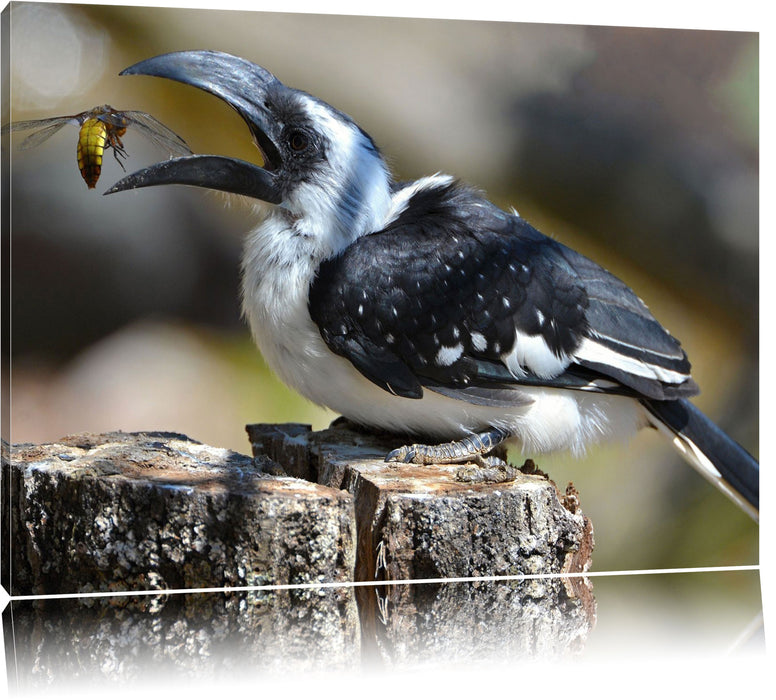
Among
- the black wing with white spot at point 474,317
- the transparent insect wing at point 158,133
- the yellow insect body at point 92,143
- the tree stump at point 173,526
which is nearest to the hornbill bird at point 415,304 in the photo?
the black wing with white spot at point 474,317

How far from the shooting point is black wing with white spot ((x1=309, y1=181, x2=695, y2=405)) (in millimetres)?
3279

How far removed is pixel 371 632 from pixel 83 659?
71cm

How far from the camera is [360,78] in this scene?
4.09 meters

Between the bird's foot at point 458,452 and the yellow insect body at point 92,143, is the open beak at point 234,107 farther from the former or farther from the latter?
the bird's foot at point 458,452

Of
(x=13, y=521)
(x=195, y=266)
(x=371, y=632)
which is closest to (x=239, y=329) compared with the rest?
(x=195, y=266)

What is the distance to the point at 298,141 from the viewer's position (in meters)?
3.54

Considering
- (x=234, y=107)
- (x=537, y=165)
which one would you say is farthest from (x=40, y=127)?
(x=537, y=165)

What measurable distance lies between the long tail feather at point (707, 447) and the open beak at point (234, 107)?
154 centimetres

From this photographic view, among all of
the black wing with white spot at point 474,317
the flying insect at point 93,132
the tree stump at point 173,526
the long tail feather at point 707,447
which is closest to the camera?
the tree stump at point 173,526

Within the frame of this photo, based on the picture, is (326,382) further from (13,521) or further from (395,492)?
(13,521)

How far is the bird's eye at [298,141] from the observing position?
3.52 m

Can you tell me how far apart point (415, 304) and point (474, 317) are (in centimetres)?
19

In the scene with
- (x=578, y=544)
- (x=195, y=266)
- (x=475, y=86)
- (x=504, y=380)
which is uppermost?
(x=475, y=86)

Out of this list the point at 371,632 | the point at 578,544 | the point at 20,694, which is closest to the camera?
the point at 20,694
